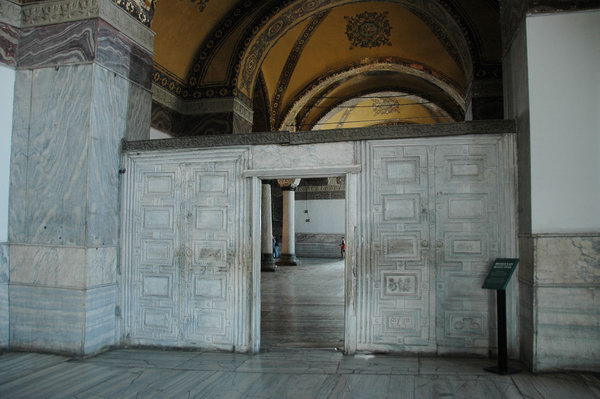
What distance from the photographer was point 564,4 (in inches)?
156

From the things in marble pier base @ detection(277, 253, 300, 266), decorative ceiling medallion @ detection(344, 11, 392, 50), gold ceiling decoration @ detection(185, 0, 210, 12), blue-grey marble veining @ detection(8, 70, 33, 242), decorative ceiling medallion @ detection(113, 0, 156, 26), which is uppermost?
decorative ceiling medallion @ detection(344, 11, 392, 50)

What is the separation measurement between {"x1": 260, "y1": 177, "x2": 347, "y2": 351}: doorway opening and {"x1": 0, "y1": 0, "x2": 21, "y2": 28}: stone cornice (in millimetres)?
3737

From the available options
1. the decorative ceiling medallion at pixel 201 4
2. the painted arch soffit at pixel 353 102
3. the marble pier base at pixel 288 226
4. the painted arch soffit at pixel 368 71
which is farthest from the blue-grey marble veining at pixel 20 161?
the marble pier base at pixel 288 226

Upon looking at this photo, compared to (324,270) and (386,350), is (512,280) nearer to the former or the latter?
(386,350)

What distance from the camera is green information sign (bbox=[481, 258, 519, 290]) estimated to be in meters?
3.81

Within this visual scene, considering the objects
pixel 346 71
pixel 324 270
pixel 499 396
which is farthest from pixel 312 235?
pixel 499 396

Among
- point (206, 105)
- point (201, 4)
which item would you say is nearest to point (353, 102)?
point (206, 105)

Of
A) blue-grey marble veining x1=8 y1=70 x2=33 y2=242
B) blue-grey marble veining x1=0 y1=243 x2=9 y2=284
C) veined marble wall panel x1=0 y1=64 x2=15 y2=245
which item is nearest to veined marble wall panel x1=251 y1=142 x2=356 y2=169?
blue-grey marble veining x1=8 y1=70 x2=33 y2=242

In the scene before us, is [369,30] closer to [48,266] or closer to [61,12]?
[61,12]

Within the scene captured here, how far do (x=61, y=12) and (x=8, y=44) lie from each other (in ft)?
1.89

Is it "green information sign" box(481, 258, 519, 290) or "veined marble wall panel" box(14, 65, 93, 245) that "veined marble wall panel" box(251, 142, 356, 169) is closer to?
"green information sign" box(481, 258, 519, 290)

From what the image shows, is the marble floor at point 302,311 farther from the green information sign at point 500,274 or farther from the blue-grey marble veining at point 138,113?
the blue-grey marble veining at point 138,113

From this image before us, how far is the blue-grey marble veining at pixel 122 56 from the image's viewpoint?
15.4 feet

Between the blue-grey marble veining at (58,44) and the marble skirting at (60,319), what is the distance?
2093 millimetres
